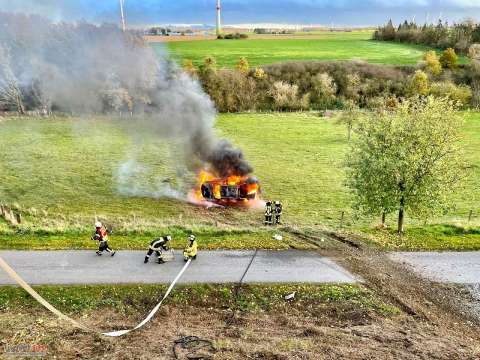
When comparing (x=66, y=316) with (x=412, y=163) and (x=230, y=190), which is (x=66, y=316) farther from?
(x=230, y=190)

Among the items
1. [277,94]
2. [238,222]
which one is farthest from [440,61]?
[238,222]

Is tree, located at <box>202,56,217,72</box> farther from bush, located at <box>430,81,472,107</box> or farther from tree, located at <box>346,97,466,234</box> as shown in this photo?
tree, located at <box>346,97,466,234</box>

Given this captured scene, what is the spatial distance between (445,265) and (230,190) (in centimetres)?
1532

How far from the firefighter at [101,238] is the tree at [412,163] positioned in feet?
A: 42.0

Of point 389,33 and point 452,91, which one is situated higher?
point 389,33

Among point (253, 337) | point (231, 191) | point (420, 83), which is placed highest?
point (420, 83)

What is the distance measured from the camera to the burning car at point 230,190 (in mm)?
30125

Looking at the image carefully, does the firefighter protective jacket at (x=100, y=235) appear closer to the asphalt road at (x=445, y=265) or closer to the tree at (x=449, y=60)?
the asphalt road at (x=445, y=265)

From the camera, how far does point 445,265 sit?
18172 mm

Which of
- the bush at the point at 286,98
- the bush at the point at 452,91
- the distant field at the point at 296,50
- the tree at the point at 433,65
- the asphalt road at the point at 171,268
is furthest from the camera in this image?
the distant field at the point at 296,50

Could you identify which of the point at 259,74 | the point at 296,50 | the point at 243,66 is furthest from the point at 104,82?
the point at 296,50

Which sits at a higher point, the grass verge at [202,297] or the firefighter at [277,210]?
the grass verge at [202,297]

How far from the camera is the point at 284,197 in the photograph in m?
33.6

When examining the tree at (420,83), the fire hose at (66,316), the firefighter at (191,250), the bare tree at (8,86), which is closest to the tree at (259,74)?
the tree at (420,83)
